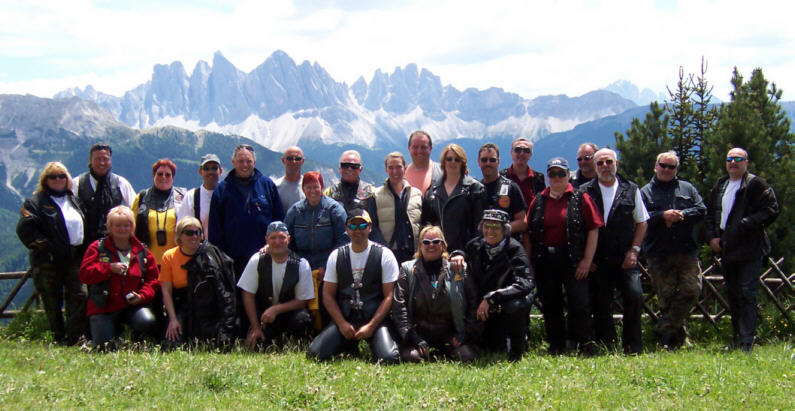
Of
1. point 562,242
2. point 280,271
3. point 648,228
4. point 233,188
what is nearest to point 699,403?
point 562,242

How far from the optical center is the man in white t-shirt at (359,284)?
25.0ft

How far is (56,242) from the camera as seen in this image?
8547 mm

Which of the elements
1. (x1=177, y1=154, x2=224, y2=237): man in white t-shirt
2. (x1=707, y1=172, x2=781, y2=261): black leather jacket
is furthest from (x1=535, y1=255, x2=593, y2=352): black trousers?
(x1=177, y1=154, x2=224, y2=237): man in white t-shirt

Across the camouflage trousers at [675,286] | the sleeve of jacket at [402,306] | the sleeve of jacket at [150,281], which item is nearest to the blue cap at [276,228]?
the sleeve of jacket at [402,306]

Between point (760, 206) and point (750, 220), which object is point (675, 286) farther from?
point (760, 206)

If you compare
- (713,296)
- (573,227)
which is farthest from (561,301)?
(713,296)

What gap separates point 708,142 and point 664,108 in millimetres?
2928

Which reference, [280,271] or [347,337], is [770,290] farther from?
[280,271]

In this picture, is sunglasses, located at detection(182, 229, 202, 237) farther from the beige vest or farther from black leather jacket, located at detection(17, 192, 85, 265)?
the beige vest

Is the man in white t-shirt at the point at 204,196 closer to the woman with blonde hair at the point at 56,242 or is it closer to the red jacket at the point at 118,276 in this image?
the red jacket at the point at 118,276

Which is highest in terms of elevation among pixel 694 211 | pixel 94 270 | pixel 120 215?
pixel 120 215

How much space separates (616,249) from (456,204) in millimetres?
2498

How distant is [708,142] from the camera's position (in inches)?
613

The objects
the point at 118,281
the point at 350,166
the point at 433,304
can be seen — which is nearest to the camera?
the point at 433,304
